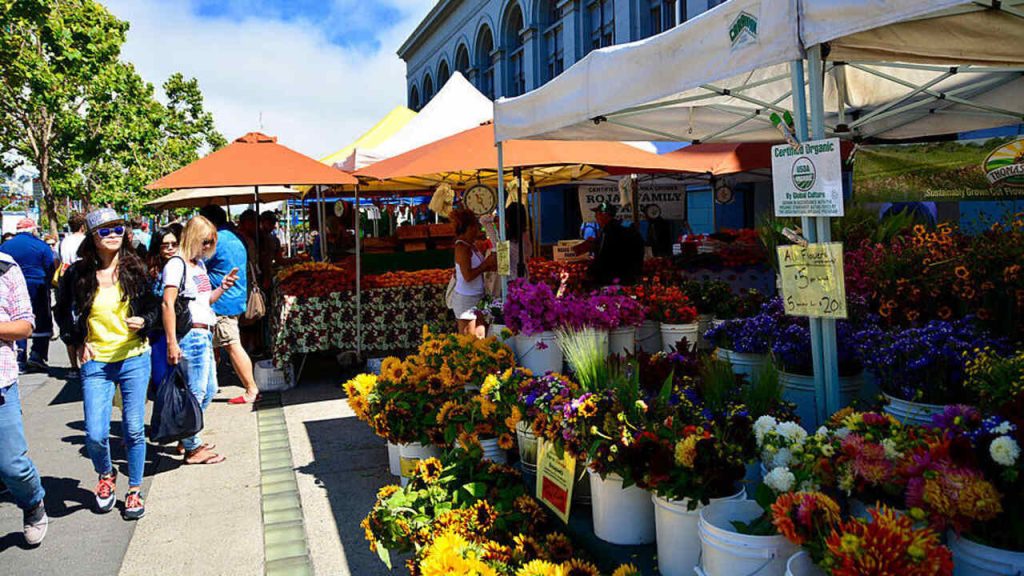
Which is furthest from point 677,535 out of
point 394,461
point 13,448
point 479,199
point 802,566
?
point 479,199

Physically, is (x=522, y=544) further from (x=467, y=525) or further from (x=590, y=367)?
(x=590, y=367)

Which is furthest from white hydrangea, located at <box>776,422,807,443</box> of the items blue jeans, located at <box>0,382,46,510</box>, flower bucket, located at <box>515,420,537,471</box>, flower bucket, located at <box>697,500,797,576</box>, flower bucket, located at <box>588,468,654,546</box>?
blue jeans, located at <box>0,382,46,510</box>

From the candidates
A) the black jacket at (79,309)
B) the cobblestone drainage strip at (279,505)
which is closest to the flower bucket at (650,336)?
the cobblestone drainage strip at (279,505)

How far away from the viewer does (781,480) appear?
1931 millimetres

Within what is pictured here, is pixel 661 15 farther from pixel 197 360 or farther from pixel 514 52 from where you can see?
pixel 197 360

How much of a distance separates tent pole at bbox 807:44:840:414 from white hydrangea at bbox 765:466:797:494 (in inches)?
30.0

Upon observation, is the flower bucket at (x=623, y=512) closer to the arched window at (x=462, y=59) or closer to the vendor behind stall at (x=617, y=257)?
A: the vendor behind stall at (x=617, y=257)

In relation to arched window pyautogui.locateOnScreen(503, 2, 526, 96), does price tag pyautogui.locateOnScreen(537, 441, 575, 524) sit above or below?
below

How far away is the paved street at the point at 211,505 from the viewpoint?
3.93m

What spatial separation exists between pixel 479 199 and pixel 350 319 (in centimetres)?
211

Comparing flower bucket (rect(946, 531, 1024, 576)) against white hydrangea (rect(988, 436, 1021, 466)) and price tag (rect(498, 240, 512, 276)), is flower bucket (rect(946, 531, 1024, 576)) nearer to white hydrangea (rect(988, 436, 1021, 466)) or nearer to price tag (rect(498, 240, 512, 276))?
white hydrangea (rect(988, 436, 1021, 466))

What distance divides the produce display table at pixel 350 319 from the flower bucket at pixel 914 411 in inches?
246

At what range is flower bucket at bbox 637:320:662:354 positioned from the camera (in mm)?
4312

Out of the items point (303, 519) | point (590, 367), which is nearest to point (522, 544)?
point (590, 367)
